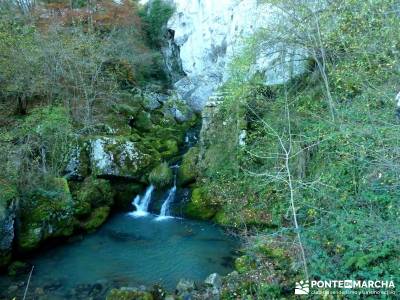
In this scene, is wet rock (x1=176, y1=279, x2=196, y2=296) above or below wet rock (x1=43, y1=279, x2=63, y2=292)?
above

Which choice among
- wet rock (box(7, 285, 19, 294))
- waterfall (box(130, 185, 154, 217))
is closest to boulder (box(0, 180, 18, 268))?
wet rock (box(7, 285, 19, 294))

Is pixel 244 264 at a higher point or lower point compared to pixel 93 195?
lower

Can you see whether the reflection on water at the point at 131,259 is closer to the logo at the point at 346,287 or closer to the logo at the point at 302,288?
the logo at the point at 302,288

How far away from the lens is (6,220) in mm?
8695

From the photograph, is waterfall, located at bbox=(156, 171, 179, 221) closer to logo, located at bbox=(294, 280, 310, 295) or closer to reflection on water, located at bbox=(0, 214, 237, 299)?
reflection on water, located at bbox=(0, 214, 237, 299)

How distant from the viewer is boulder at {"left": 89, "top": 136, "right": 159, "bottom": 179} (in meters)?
12.0

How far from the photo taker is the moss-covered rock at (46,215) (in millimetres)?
9312

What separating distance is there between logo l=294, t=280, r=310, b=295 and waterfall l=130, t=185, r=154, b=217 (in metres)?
6.87

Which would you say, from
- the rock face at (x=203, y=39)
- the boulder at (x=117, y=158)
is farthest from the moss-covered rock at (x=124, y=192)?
the rock face at (x=203, y=39)

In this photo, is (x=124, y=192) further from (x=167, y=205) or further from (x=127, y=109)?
(x=127, y=109)

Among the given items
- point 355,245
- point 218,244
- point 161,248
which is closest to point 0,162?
point 161,248

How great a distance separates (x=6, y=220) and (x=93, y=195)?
2.84 meters

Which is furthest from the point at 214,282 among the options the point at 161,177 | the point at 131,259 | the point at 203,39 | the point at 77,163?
the point at 203,39

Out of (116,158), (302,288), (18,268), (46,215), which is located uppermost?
(116,158)
